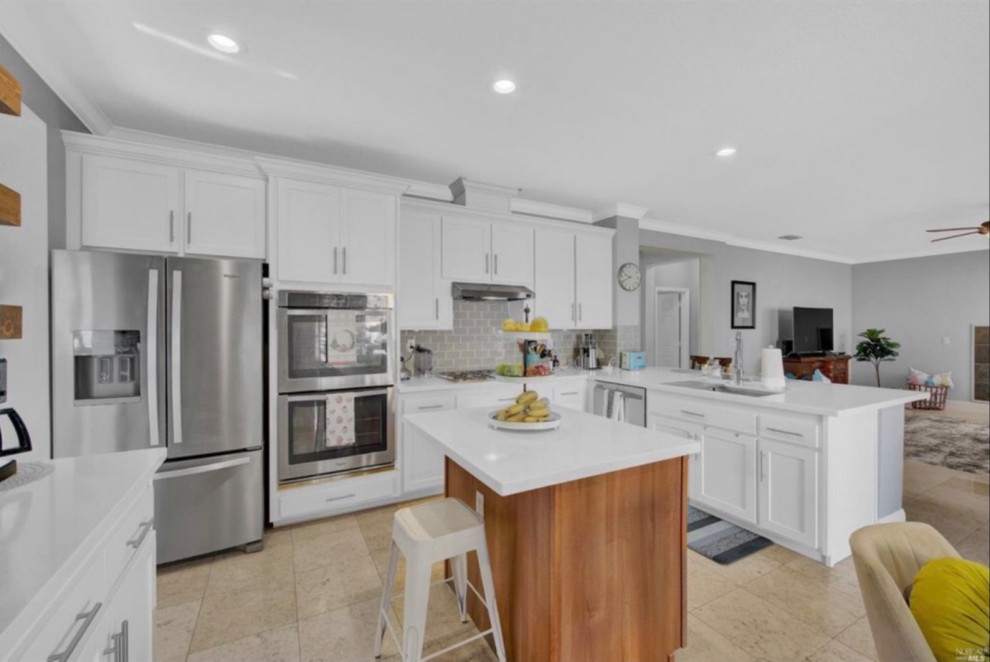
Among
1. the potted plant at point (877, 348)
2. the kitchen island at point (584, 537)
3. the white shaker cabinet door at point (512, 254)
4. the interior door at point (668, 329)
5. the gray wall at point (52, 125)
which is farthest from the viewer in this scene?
the potted plant at point (877, 348)

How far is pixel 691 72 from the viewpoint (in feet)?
7.07

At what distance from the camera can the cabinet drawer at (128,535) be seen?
1.00 meters

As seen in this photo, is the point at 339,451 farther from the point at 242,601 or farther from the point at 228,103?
the point at 228,103

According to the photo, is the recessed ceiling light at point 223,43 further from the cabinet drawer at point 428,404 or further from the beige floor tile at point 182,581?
the beige floor tile at point 182,581

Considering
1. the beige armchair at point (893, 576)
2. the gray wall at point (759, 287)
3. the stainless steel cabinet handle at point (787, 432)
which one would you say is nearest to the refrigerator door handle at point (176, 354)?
the beige armchair at point (893, 576)

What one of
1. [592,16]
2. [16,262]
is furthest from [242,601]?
[592,16]

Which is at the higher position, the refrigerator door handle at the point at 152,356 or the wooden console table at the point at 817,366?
the refrigerator door handle at the point at 152,356

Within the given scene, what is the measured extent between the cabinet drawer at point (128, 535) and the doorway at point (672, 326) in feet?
21.3

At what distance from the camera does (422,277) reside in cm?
358

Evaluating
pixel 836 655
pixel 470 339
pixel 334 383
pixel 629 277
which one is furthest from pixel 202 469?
pixel 629 277

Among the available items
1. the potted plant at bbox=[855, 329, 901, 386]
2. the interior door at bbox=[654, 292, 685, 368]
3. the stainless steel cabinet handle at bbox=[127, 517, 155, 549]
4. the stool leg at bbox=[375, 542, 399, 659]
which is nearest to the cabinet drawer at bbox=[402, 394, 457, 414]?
the stool leg at bbox=[375, 542, 399, 659]

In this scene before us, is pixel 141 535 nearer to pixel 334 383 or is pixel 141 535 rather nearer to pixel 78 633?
pixel 78 633

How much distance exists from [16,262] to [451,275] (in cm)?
253

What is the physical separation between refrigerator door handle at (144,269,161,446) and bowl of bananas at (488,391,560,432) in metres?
1.86
